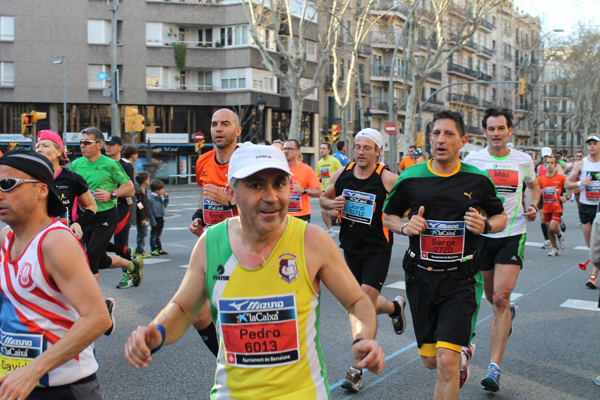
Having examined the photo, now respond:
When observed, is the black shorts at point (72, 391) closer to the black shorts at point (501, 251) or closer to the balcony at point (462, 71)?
the black shorts at point (501, 251)

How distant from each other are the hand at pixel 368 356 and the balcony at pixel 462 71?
70.4 metres

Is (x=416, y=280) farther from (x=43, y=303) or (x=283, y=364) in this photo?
(x=43, y=303)

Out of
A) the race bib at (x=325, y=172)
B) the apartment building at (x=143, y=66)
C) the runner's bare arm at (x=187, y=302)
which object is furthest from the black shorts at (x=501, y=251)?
the apartment building at (x=143, y=66)

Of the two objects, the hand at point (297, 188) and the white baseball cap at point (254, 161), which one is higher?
the white baseball cap at point (254, 161)

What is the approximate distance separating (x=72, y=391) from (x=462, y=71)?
7345 cm

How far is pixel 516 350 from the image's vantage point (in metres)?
5.79

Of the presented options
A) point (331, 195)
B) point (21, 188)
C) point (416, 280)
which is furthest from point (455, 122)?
point (21, 188)

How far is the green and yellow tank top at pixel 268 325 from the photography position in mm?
2393

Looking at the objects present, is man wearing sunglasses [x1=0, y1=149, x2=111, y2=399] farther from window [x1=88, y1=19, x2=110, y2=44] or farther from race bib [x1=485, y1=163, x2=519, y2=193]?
window [x1=88, y1=19, x2=110, y2=44]

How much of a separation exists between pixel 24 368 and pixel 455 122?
3146 mm

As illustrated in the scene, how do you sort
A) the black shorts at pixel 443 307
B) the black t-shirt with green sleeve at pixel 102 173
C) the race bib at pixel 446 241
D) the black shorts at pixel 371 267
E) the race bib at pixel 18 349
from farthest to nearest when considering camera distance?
the black t-shirt with green sleeve at pixel 102 173, the black shorts at pixel 371 267, the race bib at pixel 446 241, the black shorts at pixel 443 307, the race bib at pixel 18 349

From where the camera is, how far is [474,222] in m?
4.01

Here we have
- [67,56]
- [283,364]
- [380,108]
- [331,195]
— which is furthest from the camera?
[380,108]

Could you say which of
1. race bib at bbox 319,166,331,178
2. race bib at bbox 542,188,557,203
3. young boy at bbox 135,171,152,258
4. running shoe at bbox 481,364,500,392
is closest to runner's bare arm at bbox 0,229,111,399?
running shoe at bbox 481,364,500,392
